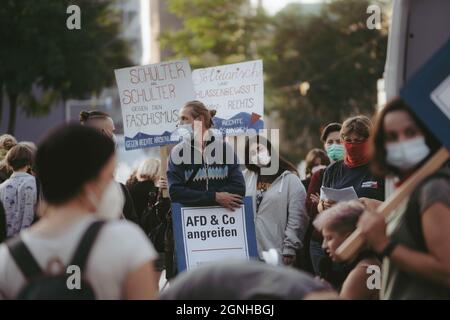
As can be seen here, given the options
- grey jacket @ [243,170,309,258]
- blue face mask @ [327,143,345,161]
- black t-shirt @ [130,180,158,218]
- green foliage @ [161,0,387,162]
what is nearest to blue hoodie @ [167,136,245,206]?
grey jacket @ [243,170,309,258]

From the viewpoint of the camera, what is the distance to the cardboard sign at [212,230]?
9.03 meters

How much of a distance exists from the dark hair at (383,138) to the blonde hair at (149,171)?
6.33 meters

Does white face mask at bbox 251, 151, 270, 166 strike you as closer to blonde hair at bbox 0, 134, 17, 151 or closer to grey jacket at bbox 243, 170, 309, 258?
grey jacket at bbox 243, 170, 309, 258

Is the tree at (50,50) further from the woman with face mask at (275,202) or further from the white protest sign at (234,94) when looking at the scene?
the woman with face mask at (275,202)

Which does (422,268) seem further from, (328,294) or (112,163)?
(112,163)

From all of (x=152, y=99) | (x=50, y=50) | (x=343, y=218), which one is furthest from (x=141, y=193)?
(x=50, y=50)

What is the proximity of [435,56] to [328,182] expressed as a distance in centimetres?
435

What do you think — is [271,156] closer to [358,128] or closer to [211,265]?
[358,128]

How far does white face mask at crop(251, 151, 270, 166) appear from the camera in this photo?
31.6ft

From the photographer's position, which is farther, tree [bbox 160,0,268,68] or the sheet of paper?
tree [bbox 160,0,268,68]

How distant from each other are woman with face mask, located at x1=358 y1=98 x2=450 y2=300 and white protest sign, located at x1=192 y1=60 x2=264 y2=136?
652 cm

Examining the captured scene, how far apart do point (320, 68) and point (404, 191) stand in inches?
2039

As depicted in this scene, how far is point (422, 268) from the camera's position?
4555 millimetres
